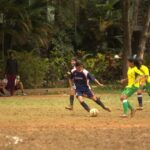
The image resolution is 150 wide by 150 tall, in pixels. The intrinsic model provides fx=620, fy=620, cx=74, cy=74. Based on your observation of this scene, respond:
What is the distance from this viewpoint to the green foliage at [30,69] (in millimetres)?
28766

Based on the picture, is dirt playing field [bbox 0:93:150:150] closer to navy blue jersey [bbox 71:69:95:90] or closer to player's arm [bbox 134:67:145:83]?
navy blue jersey [bbox 71:69:95:90]

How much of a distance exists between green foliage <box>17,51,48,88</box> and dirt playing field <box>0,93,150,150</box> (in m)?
11.7

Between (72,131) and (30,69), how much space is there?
16.5 m

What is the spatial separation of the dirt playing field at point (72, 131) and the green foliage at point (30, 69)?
459 inches

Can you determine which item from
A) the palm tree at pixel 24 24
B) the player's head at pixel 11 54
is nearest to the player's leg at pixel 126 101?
the player's head at pixel 11 54

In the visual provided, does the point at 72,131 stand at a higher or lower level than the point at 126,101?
lower

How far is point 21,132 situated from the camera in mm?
12438

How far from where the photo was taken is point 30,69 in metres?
28.8

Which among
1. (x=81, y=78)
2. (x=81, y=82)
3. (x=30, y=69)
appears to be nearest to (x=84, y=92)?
(x=81, y=82)

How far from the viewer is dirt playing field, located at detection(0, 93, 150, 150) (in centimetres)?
1148

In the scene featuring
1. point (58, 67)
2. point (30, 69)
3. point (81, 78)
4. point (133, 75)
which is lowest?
point (58, 67)

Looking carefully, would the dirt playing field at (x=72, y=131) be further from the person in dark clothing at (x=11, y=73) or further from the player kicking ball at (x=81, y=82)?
the person in dark clothing at (x=11, y=73)

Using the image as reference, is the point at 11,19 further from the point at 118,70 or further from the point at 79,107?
the point at 79,107

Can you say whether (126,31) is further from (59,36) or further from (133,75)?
(133,75)
